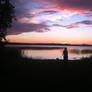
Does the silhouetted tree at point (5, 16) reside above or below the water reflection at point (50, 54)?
above

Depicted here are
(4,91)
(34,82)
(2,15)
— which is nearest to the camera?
→ (4,91)

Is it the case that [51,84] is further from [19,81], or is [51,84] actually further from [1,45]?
[1,45]

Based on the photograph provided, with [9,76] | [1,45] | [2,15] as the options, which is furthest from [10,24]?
[9,76]

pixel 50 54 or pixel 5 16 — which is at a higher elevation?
pixel 5 16

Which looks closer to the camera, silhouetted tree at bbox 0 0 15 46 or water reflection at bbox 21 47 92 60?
silhouetted tree at bbox 0 0 15 46

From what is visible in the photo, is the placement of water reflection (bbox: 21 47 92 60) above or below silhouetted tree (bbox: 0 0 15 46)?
below

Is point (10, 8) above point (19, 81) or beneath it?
above

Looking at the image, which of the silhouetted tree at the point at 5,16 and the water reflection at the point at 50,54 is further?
the water reflection at the point at 50,54

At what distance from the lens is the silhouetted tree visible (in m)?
18.5

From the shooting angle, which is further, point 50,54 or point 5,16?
point 50,54

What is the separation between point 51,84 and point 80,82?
1.85 metres

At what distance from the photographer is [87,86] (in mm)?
8070

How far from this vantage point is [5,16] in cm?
1892

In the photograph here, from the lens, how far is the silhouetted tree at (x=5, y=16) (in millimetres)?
18547
